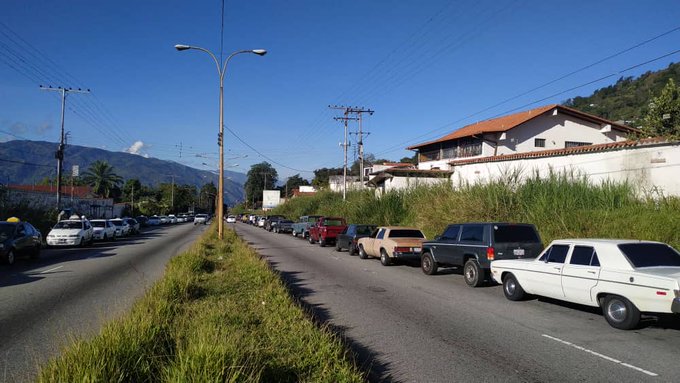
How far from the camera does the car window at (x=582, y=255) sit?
908 cm

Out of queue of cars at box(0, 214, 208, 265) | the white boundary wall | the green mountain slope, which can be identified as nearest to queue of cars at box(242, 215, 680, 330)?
the white boundary wall

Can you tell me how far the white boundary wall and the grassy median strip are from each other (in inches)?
598

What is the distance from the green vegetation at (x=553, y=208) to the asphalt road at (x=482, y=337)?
5489 millimetres

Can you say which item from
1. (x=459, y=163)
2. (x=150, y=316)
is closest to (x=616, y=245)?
(x=150, y=316)

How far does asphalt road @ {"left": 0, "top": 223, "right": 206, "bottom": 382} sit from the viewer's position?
641 cm

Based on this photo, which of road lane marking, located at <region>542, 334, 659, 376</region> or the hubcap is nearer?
road lane marking, located at <region>542, 334, 659, 376</region>

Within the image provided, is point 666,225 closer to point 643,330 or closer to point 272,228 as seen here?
point 643,330

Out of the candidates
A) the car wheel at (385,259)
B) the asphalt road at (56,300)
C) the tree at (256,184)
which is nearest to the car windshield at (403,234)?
the car wheel at (385,259)

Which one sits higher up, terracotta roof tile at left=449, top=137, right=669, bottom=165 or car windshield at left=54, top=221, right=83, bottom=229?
terracotta roof tile at left=449, top=137, right=669, bottom=165

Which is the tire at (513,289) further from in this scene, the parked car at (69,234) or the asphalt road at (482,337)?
the parked car at (69,234)

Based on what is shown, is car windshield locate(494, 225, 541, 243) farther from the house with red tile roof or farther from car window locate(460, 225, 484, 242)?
the house with red tile roof

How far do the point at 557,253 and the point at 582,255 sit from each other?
2.11 feet

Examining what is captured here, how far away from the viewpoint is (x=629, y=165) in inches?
776

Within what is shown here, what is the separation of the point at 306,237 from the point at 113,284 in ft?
83.2
